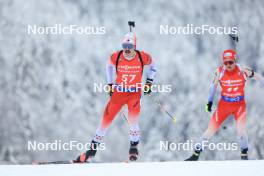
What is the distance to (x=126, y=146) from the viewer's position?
237 cm

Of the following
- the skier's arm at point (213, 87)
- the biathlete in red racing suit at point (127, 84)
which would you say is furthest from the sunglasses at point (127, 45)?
the skier's arm at point (213, 87)

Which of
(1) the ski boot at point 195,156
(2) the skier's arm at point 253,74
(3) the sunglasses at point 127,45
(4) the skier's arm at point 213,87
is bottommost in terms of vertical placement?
(1) the ski boot at point 195,156

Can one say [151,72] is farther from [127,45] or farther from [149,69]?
[127,45]

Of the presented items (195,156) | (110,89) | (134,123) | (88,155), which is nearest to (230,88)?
(195,156)

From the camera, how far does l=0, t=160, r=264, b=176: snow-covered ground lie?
2182 millimetres

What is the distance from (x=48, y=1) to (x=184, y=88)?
1.02m

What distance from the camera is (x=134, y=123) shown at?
235 cm

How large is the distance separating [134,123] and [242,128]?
2.32 ft

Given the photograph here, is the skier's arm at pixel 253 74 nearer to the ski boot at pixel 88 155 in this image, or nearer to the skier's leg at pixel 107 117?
the skier's leg at pixel 107 117

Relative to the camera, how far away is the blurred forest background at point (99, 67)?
2.30m

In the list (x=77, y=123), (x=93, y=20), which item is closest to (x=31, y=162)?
(x=77, y=123)

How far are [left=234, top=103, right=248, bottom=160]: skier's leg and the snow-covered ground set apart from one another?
0.08m

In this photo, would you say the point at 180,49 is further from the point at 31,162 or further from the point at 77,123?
the point at 31,162

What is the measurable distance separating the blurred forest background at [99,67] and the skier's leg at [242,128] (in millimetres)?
46
